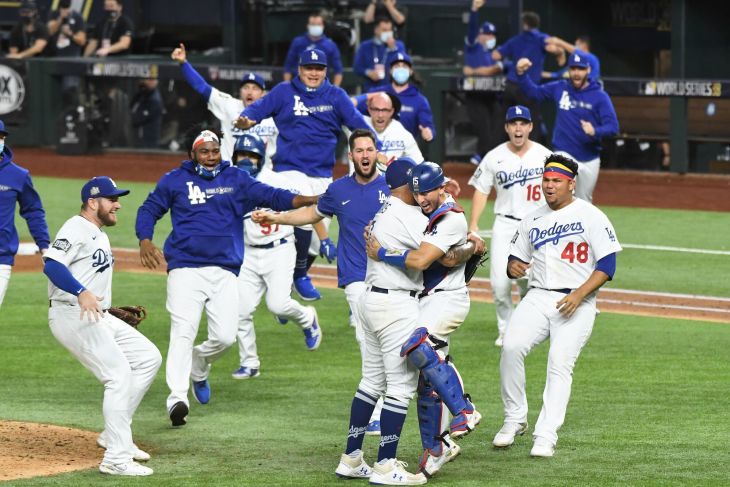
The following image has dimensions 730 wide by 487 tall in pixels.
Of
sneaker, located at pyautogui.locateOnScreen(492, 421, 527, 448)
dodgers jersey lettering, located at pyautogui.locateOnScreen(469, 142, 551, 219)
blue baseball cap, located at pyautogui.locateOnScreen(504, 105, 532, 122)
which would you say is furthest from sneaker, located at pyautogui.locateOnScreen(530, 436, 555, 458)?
blue baseball cap, located at pyautogui.locateOnScreen(504, 105, 532, 122)

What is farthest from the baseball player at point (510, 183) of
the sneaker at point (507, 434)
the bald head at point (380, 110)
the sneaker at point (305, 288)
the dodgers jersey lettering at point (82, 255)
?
the dodgers jersey lettering at point (82, 255)

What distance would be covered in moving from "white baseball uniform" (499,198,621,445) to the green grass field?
0.40m

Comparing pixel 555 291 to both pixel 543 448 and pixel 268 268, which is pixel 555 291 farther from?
pixel 268 268

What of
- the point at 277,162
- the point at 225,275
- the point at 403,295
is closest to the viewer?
the point at 403,295

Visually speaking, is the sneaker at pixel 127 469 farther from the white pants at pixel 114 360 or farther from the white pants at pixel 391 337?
the white pants at pixel 391 337

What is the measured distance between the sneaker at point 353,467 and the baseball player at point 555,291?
112 centimetres

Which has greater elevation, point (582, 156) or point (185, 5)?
point (185, 5)

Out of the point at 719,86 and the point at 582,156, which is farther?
the point at 719,86

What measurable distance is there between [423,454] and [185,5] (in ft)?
72.9

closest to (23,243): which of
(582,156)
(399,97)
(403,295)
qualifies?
(399,97)

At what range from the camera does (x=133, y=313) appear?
10.0 metres

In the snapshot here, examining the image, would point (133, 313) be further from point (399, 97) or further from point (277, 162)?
point (399, 97)

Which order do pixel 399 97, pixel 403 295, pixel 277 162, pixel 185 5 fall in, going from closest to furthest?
pixel 403 295 → pixel 277 162 → pixel 399 97 → pixel 185 5

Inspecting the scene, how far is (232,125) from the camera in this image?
15531 millimetres
